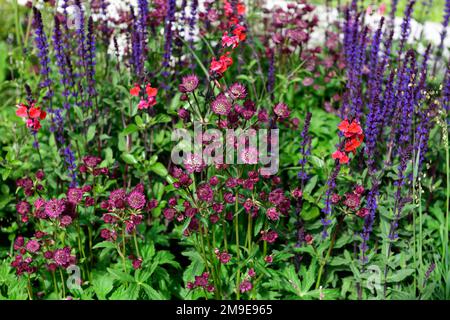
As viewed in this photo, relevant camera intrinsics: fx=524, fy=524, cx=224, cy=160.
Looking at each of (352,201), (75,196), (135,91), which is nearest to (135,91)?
(135,91)

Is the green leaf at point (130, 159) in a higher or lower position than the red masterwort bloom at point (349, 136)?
lower

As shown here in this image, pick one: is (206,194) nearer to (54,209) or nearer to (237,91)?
(237,91)

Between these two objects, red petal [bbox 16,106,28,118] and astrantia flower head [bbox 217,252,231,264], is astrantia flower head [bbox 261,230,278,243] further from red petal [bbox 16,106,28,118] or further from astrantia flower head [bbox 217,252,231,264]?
red petal [bbox 16,106,28,118]

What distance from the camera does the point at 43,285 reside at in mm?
2812

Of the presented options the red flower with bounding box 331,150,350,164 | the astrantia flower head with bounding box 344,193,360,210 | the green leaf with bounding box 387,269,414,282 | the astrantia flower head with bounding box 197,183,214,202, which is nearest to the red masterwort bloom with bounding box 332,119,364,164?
the red flower with bounding box 331,150,350,164

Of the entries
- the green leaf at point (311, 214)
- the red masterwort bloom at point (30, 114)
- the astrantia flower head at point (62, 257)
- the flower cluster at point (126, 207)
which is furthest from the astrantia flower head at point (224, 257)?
the red masterwort bloom at point (30, 114)

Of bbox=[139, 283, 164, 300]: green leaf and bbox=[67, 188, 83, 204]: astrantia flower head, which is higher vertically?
bbox=[67, 188, 83, 204]: astrantia flower head

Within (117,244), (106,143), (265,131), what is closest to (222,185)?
(265,131)

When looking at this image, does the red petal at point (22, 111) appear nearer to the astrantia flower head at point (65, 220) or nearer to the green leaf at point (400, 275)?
the astrantia flower head at point (65, 220)

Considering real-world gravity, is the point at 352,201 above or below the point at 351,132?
below

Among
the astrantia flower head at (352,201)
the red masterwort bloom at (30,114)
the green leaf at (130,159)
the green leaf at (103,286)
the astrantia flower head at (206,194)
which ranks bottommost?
the green leaf at (103,286)

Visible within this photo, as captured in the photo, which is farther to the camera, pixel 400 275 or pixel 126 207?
pixel 400 275
